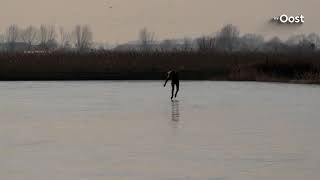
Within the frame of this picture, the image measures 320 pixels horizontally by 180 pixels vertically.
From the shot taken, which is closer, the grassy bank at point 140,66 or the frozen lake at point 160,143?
the frozen lake at point 160,143

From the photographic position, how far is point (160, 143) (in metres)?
12.2

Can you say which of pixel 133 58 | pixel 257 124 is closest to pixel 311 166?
pixel 257 124

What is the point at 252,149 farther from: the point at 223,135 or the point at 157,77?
the point at 157,77

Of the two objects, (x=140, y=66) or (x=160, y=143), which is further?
(x=140, y=66)

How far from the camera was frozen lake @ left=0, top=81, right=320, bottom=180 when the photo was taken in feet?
30.1

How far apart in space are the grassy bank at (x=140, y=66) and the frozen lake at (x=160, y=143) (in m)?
29.1

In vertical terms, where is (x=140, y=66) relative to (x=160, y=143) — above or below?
below

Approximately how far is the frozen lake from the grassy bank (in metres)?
29.1

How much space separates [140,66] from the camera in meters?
57.8

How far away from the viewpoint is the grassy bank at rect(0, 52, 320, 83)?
5009 centimetres

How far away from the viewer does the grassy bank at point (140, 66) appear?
50.1m

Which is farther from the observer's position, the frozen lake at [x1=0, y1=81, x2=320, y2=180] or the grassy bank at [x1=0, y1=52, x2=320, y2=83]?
the grassy bank at [x1=0, y1=52, x2=320, y2=83]

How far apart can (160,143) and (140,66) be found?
4565 cm

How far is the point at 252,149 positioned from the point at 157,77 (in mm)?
44472
